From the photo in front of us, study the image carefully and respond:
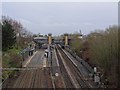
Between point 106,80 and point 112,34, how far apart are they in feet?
6.84

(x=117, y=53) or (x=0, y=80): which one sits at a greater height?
(x=117, y=53)

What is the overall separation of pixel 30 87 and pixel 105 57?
144 inches

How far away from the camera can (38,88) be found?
13.4 meters

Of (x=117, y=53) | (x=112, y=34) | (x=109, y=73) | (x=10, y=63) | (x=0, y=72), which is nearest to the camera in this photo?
(x=117, y=53)

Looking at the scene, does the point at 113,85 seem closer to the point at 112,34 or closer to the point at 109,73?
the point at 109,73

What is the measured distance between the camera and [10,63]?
714 inches

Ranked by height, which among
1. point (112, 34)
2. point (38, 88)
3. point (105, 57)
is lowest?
point (38, 88)

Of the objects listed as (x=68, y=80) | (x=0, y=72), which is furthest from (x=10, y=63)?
(x=68, y=80)

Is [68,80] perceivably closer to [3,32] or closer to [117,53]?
[117,53]

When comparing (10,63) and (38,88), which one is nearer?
(38,88)

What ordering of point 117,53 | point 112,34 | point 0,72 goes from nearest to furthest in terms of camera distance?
point 117,53
point 112,34
point 0,72

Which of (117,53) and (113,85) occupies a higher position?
(117,53)

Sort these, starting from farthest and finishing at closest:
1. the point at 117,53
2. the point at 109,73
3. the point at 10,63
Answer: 1. the point at 10,63
2. the point at 109,73
3. the point at 117,53

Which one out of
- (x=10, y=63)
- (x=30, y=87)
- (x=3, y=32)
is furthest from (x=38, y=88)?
(x=3, y=32)
